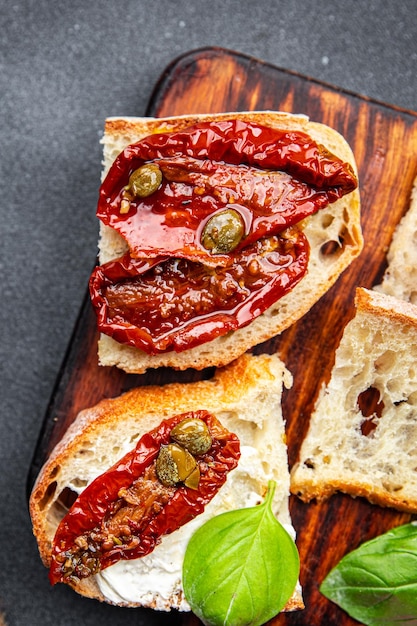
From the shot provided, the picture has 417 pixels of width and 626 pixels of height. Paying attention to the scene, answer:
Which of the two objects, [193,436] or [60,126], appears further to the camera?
[60,126]

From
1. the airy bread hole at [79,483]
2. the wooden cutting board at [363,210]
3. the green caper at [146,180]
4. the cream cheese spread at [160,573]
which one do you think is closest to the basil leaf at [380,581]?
the wooden cutting board at [363,210]

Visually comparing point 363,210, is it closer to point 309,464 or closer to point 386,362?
point 386,362

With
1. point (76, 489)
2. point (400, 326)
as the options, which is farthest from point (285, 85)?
point (76, 489)

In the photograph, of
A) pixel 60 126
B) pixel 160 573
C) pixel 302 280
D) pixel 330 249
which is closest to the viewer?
pixel 160 573

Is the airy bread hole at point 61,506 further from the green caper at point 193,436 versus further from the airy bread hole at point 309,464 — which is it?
the airy bread hole at point 309,464

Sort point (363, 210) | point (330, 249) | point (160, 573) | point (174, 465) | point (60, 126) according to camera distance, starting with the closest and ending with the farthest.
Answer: point (174, 465) < point (160, 573) < point (330, 249) < point (363, 210) < point (60, 126)

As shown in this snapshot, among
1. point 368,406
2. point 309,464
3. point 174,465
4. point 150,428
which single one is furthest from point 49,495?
point 368,406
